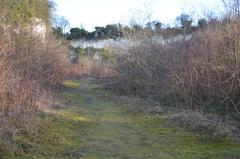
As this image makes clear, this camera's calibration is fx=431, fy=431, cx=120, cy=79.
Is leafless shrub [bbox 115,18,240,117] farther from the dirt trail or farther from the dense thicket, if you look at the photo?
the dense thicket

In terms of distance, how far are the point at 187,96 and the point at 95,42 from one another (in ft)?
181

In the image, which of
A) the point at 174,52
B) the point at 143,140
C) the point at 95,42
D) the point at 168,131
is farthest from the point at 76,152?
the point at 95,42

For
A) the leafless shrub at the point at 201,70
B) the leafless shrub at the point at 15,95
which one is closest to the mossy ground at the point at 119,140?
the leafless shrub at the point at 15,95

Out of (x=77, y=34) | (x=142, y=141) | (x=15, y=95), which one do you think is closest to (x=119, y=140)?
(x=142, y=141)

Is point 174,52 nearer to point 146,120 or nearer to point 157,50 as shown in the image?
point 157,50

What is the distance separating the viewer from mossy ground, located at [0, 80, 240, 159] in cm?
988

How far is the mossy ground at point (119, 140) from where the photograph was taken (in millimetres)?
9875

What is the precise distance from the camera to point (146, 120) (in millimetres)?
15258

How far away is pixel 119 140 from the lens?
1157cm

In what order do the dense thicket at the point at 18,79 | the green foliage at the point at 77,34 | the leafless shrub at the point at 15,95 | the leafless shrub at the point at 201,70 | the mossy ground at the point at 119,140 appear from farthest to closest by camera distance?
the green foliage at the point at 77,34 < the leafless shrub at the point at 201,70 < the dense thicket at the point at 18,79 < the leafless shrub at the point at 15,95 < the mossy ground at the point at 119,140

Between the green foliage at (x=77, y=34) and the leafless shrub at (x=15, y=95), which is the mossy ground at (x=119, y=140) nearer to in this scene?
the leafless shrub at (x=15, y=95)

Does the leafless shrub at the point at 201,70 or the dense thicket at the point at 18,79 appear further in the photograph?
the leafless shrub at the point at 201,70

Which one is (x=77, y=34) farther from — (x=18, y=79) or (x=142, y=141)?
(x=142, y=141)

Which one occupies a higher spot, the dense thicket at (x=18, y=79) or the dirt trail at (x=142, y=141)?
the dense thicket at (x=18, y=79)
